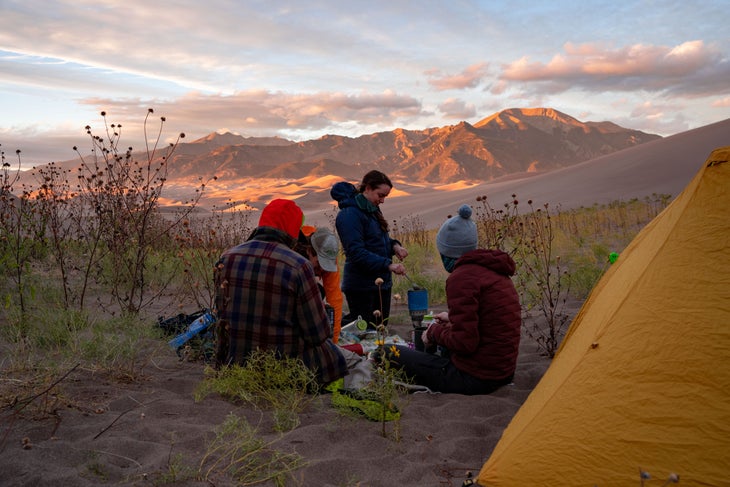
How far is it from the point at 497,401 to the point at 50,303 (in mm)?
4786

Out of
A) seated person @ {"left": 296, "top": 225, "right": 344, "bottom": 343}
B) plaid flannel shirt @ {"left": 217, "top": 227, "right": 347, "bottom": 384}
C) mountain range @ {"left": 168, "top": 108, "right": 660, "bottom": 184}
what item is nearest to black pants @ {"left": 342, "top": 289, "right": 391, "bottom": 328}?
seated person @ {"left": 296, "top": 225, "right": 344, "bottom": 343}

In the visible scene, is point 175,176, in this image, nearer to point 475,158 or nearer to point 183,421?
point 475,158

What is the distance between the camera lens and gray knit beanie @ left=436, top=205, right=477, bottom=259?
4.19 m

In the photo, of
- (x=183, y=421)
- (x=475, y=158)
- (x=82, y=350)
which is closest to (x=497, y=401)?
(x=183, y=421)

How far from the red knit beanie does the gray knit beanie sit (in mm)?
1031

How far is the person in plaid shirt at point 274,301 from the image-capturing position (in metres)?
3.76

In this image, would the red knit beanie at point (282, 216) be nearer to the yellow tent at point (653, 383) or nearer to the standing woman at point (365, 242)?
the standing woman at point (365, 242)

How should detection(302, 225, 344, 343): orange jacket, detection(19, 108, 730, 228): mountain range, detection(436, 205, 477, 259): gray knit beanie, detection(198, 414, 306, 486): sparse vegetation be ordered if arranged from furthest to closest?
detection(19, 108, 730, 228): mountain range, detection(302, 225, 344, 343): orange jacket, detection(436, 205, 477, 259): gray knit beanie, detection(198, 414, 306, 486): sparse vegetation

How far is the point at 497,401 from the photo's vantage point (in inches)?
155

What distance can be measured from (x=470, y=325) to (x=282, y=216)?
1415 millimetres

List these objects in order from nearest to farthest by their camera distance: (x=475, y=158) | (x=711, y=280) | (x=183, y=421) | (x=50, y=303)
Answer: (x=711, y=280), (x=183, y=421), (x=50, y=303), (x=475, y=158)

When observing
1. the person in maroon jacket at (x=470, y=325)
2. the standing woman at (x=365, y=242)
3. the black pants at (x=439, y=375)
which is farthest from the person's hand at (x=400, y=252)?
the black pants at (x=439, y=375)

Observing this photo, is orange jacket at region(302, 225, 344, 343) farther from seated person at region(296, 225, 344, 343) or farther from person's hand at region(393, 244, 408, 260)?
person's hand at region(393, 244, 408, 260)

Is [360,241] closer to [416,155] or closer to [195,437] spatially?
[195,437]
